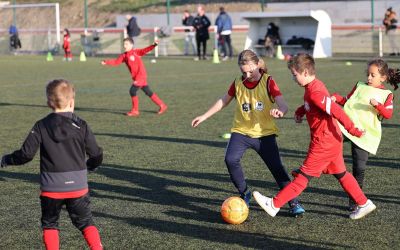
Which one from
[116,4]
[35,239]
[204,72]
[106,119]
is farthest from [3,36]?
[35,239]

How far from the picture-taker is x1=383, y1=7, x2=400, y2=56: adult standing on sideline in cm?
3139

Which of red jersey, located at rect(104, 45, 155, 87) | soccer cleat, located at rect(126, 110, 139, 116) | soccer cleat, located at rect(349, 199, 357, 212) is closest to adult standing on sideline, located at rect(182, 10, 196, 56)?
red jersey, located at rect(104, 45, 155, 87)

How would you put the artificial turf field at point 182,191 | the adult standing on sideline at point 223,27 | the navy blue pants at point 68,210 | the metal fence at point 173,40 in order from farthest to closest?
the metal fence at point 173,40, the adult standing on sideline at point 223,27, the artificial turf field at point 182,191, the navy blue pants at point 68,210

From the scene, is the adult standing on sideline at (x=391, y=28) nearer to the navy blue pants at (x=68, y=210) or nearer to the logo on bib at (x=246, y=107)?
the logo on bib at (x=246, y=107)

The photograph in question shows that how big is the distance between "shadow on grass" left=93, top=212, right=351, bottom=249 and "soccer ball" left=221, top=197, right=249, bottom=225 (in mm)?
74

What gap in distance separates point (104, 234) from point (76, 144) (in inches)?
51.6

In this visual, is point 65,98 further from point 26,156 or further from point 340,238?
point 340,238

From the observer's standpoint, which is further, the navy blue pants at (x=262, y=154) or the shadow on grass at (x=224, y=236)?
the navy blue pants at (x=262, y=154)

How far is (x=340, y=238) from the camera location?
5.88 metres

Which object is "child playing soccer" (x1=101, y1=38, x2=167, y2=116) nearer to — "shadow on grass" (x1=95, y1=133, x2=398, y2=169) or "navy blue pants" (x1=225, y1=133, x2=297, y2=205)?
"shadow on grass" (x1=95, y1=133, x2=398, y2=169)

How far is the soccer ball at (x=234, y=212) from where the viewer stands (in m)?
6.29

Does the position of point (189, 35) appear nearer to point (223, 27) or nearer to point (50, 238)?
point (223, 27)

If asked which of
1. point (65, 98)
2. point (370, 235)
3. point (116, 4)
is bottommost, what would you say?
point (370, 235)

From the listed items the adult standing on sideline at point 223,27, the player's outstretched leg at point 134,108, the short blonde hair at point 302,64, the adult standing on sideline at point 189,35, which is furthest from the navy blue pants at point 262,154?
the adult standing on sideline at point 189,35
